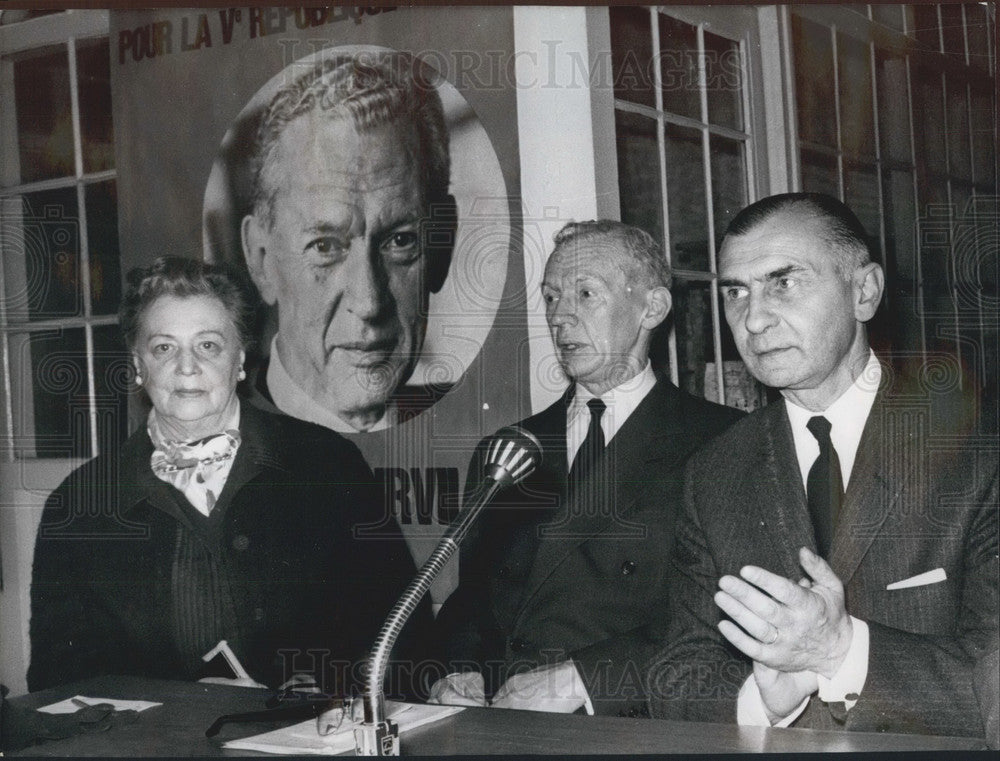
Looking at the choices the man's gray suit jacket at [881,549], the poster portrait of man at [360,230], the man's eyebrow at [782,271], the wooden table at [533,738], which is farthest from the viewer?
the poster portrait of man at [360,230]

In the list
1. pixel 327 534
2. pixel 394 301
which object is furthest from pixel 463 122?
pixel 327 534

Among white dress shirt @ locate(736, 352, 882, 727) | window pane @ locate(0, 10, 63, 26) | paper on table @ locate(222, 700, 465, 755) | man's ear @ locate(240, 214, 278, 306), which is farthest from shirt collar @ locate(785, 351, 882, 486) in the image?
window pane @ locate(0, 10, 63, 26)

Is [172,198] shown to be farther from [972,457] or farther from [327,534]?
[972,457]

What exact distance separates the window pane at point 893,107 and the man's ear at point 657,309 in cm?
71

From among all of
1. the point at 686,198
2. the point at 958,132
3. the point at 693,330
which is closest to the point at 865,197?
the point at 958,132

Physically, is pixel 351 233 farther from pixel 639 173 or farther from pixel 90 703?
A: pixel 90 703

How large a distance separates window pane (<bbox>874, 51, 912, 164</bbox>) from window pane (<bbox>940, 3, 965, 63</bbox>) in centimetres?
15

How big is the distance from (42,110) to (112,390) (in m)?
0.88

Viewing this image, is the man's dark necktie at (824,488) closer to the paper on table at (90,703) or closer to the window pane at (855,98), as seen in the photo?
the window pane at (855,98)

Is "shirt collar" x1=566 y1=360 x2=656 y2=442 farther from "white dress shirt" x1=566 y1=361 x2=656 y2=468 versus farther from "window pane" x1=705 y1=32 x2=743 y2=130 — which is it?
"window pane" x1=705 y1=32 x2=743 y2=130

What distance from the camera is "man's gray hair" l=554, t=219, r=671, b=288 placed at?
3158 millimetres

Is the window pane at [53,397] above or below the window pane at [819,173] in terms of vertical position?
below

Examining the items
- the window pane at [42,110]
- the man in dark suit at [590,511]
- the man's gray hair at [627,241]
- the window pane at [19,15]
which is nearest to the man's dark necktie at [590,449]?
the man in dark suit at [590,511]

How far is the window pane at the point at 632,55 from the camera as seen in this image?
10.5ft
